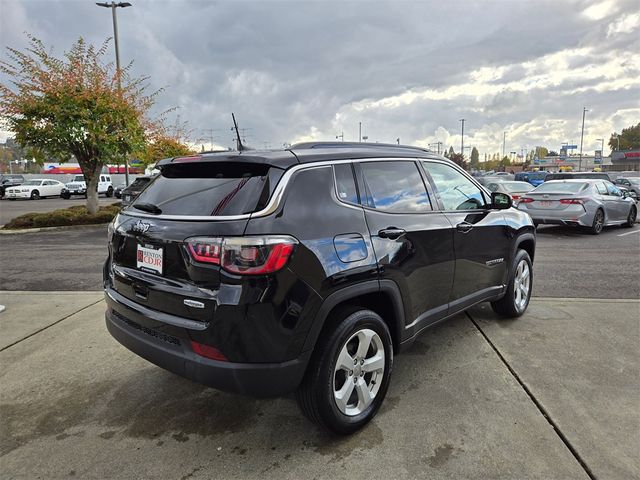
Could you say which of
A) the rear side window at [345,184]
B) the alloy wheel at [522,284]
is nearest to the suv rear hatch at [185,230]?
the rear side window at [345,184]

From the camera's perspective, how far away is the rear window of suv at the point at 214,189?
245 centimetres

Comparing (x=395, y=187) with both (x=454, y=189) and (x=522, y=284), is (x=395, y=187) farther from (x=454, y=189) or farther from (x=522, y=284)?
(x=522, y=284)

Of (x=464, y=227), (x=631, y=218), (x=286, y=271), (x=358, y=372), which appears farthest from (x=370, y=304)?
(x=631, y=218)

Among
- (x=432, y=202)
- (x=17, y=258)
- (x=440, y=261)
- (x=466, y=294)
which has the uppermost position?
(x=432, y=202)

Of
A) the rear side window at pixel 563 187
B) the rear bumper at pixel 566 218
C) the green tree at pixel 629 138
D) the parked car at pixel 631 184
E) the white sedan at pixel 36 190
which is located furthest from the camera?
the green tree at pixel 629 138

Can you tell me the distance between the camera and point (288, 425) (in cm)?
289

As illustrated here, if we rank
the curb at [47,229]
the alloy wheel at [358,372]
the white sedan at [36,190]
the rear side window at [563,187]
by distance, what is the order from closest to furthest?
the alloy wheel at [358,372] < the rear side window at [563,187] < the curb at [47,229] < the white sedan at [36,190]

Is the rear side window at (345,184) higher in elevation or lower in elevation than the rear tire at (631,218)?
higher

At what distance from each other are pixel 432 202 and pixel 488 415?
1.58 m

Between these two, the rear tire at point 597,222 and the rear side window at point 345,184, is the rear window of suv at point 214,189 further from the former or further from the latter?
the rear tire at point 597,222

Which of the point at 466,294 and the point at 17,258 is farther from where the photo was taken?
the point at 17,258

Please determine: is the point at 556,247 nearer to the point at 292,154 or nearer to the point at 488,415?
the point at 488,415

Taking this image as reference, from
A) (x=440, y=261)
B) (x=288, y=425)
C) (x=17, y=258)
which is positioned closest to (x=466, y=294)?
(x=440, y=261)

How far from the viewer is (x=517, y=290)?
4.70 m
